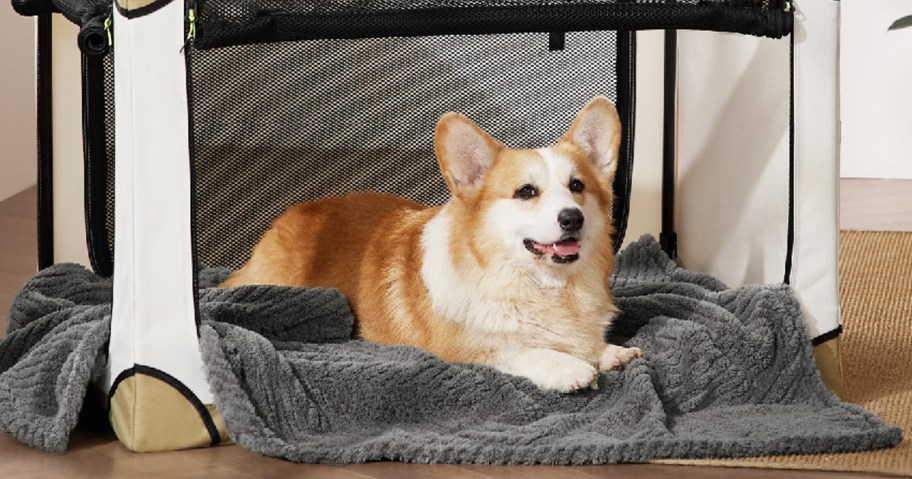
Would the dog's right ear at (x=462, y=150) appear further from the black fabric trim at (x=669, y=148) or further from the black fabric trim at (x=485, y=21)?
the black fabric trim at (x=669, y=148)

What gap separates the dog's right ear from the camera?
2.14 meters

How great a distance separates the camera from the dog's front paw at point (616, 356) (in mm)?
2148

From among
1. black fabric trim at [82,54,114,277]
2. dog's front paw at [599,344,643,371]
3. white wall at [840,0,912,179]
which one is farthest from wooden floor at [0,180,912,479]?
white wall at [840,0,912,179]

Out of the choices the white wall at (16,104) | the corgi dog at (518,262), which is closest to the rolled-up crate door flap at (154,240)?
the corgi dog at (518,262)

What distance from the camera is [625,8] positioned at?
2066 mm

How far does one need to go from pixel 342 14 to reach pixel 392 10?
0.08 meters

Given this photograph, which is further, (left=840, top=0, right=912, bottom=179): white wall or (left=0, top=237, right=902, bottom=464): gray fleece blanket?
(left=840, top=0, right=912, bottom=179): white wall

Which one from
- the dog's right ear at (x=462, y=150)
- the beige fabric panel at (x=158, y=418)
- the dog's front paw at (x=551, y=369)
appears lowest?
the beige fabric panel at (x=158, y=418)

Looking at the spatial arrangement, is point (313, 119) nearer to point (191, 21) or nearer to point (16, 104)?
point (191, 21)

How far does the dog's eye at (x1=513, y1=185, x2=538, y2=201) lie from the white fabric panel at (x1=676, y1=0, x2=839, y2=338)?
18.1 inches

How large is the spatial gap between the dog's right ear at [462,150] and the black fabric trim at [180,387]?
22.0 inches

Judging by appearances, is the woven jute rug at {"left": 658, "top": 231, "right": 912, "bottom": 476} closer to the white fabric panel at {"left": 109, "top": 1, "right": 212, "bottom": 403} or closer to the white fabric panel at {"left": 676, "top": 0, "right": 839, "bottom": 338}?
the white fabric panel at {"left": 676, "top": 0, "right": 839, "bottom": 338}

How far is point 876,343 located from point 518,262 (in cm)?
89

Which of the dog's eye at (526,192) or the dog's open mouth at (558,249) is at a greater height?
the dog's eye at (526,192)
